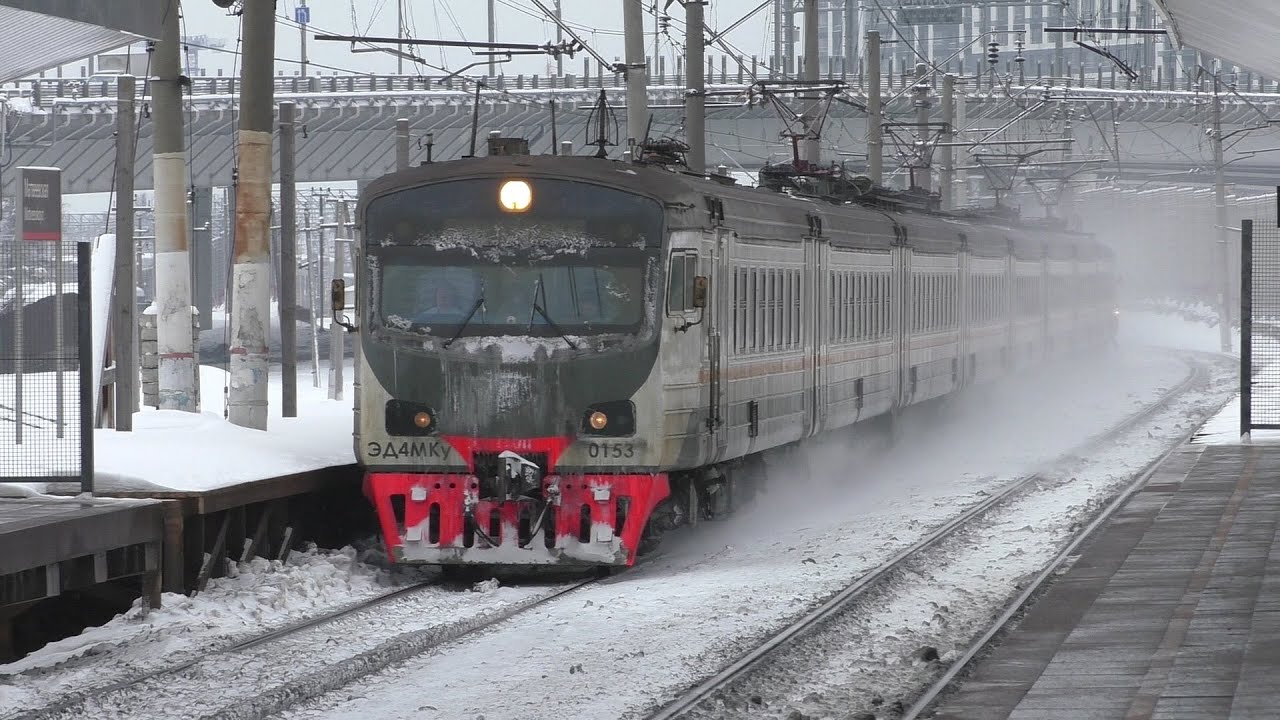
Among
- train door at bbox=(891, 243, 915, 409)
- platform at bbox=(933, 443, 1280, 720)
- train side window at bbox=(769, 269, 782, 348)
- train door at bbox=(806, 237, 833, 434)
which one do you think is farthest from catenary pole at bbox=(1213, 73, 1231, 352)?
platform at bbox=(933, 443, 1280, 720)

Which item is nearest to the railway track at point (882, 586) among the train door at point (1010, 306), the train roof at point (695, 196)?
the train roof at point (695, 196)

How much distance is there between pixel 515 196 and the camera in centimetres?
1385

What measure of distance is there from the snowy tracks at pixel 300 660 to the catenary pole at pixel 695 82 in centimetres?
1203

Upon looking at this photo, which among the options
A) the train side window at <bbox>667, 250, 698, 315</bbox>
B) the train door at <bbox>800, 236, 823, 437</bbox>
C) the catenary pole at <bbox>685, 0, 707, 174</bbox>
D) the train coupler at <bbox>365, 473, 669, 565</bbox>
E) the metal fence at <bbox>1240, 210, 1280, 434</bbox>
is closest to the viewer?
the train coupler at <bbox>365, 473, 669, 565</bbox>

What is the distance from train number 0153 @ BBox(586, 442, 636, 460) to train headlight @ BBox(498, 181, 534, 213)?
175 centimetres

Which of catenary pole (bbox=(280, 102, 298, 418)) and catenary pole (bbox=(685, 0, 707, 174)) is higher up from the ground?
catenary pole (bbox=(685, 0, 707, 174))

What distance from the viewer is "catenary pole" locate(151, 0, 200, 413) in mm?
19047

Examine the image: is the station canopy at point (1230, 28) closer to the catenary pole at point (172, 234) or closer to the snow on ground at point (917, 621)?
the snow on ground at point (917, 621)

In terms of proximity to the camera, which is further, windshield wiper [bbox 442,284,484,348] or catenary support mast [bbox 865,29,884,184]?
catenary support mast [bbox 865,29,884,184]

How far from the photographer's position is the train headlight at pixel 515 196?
13.8 meters

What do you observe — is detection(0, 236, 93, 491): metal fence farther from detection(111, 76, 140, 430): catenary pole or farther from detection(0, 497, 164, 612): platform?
detection(111, 76, 140, 430): catenary pole

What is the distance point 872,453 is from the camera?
76.4ft

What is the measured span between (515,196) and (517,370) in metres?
1.25

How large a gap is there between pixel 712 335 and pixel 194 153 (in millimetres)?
44704
